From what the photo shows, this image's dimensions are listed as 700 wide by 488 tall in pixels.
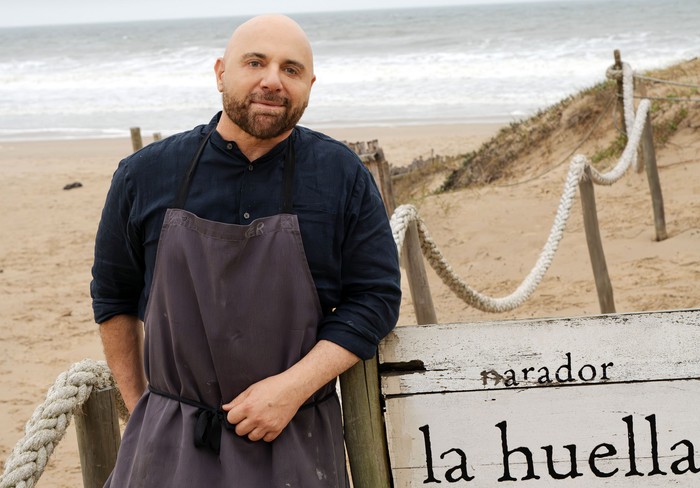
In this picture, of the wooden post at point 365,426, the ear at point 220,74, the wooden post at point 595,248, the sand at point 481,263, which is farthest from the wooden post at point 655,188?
the ear at point 220,74

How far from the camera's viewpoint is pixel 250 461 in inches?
71.2

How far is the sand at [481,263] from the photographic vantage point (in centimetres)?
587

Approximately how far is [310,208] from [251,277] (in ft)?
0.65

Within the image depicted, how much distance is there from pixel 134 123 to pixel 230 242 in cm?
→ 2305

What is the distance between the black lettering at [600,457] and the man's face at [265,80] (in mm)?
1025

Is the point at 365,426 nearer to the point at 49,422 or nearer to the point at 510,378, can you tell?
the point at 510,378

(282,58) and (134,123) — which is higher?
(134,123)

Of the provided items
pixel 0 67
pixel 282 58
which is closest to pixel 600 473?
pixel 282 58

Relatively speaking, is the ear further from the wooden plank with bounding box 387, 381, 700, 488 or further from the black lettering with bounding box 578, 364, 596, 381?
the black lettering with bounding box 578, 364, 596, 381

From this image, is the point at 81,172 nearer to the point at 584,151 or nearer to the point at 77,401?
the point at 584,151

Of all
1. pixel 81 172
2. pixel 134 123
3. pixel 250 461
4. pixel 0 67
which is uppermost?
pixel 0 67

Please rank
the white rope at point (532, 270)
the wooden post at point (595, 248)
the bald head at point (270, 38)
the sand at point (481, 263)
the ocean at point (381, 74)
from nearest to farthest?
the bald head at point (270, 38) < the white rope at point (532, 270) < the wooden post at point (595, 248) < the sand at point (481, 263) < the ocean at point (381, 74)

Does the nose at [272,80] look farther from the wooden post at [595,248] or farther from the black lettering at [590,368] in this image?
the wooden post at [595,248]

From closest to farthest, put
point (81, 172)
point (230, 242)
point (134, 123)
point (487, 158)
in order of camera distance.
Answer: point (230, 242), point (487, 158), point (81, 172), point (134, 123)
